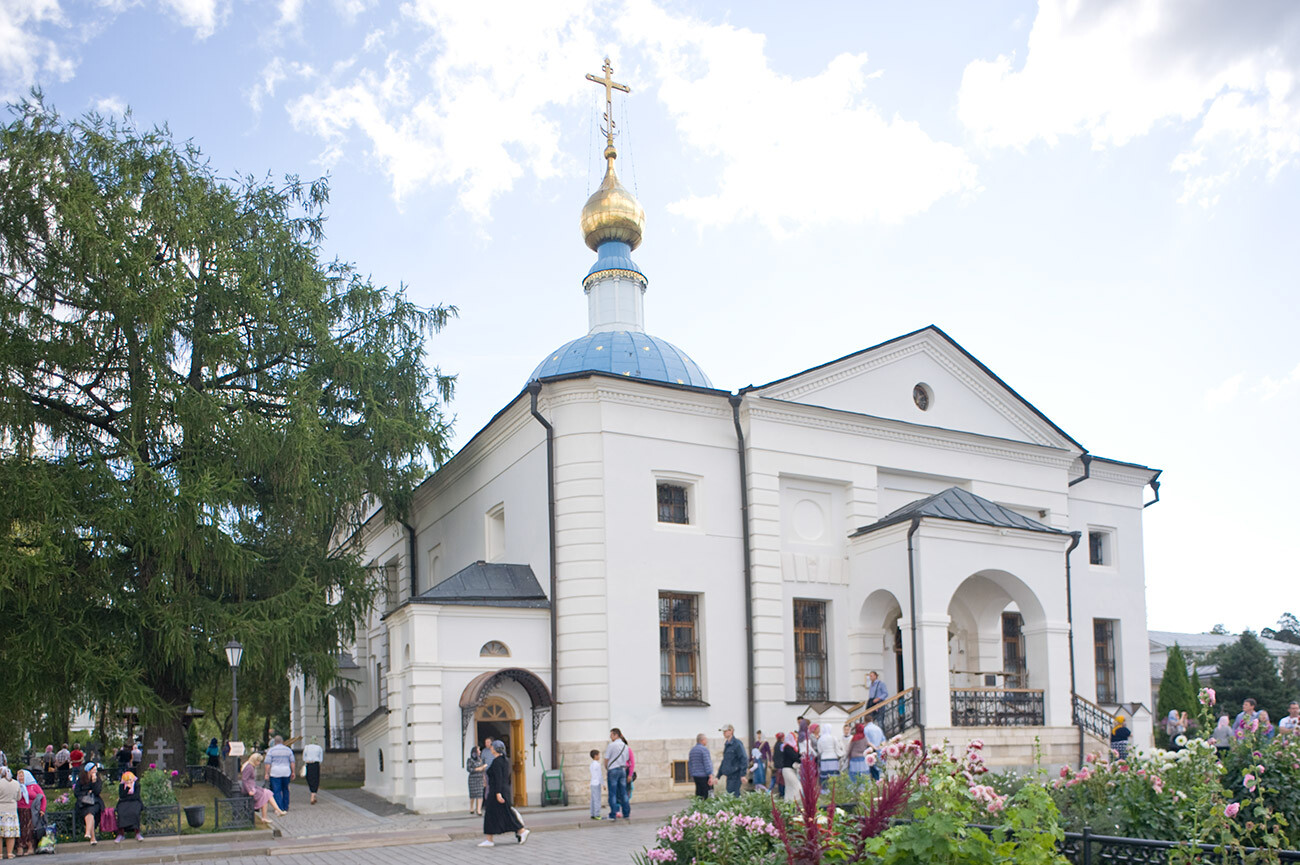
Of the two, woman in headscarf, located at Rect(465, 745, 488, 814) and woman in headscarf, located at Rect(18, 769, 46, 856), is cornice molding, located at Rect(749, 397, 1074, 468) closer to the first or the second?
woman in headscarf, located at Rect(465, 745, 488, 814)

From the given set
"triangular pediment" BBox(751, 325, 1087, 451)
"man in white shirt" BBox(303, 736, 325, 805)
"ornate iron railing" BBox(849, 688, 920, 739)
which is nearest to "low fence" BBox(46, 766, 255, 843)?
"man in white shirt" BBox(303, 736, 325, 805)

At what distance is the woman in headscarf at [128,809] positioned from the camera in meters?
16.0

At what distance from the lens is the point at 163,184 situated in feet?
67.2

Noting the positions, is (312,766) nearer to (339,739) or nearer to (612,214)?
(339,739)

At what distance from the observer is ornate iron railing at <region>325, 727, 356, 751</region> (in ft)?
100

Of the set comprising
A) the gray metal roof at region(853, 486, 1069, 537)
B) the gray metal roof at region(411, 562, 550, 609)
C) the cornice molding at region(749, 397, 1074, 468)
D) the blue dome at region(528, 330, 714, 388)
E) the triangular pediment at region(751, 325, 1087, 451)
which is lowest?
the gray metal roof at region(411, 562, 550, 609)

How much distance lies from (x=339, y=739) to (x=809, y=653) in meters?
16.4

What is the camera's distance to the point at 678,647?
20344 mm

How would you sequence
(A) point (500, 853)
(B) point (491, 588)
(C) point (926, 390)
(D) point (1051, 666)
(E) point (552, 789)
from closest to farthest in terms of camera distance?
(A) point (500, 853)
(E) point (552, 789)
(B) point (491, 588)
(D) point (1051, 666)
(C) point (926, 390)

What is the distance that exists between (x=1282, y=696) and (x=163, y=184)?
4107 centimetres

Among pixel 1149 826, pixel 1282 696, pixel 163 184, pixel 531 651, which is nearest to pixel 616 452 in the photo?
pixel 531 651

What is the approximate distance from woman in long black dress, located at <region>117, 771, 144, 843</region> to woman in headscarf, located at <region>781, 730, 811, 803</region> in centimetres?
911

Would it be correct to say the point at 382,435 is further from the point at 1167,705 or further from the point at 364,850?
the point at 1167,705

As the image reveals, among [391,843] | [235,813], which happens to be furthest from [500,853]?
[235,813]
